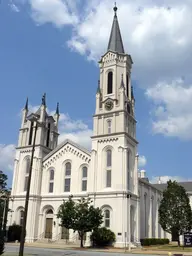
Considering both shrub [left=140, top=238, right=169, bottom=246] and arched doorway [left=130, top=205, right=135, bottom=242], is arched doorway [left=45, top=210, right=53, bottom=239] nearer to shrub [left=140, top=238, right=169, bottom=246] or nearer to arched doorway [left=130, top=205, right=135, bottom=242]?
arched doorway [left=130, top=205, right=135, bottom=242]

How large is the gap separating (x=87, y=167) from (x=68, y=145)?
17.5 feet

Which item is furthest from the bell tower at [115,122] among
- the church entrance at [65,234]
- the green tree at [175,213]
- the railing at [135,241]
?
the church entrance at [65,234]

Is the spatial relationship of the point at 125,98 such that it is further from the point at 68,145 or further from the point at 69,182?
the point at 69,182

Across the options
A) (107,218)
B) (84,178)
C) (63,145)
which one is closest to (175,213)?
(107,218)

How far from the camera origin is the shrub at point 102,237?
129 feet

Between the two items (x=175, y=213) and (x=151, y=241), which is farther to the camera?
(x=151, y=241)

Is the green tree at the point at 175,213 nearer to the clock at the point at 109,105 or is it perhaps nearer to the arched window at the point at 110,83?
the clock at the point at 109,105

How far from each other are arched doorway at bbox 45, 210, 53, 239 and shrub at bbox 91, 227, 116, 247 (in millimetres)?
9273

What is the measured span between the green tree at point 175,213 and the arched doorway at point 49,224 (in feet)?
53.4

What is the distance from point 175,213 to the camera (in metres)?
44.5

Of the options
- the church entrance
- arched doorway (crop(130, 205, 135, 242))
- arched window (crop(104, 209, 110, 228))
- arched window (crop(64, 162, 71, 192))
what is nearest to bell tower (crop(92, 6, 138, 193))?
arched doorway (crop(130, 205, 135, 242))

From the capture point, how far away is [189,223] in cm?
4391

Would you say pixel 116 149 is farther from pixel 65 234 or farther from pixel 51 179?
pixel 65 234

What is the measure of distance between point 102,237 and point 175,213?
11870mm
